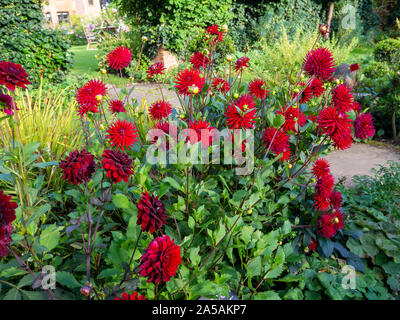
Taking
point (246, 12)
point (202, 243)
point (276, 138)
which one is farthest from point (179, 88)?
point (246, 12)

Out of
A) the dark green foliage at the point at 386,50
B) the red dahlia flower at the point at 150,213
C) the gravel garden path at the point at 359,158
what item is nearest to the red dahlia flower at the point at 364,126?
the gravel garden path at the point at 359,158

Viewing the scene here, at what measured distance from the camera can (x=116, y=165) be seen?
103 centimetres

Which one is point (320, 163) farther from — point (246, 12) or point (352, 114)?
point (246, 12)

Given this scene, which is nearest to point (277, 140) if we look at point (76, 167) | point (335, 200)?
point (335, 200)

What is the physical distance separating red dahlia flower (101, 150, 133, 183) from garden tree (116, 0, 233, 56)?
723cm

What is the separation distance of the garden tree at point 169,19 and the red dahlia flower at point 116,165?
7.23 metres

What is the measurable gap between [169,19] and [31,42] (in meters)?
3.40

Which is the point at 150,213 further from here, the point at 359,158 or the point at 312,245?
the point at 359,158

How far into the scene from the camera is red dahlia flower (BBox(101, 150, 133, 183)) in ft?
3.34

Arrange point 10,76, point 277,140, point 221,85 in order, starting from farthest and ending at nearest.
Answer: point 221,85
point 277,140
point 10,76

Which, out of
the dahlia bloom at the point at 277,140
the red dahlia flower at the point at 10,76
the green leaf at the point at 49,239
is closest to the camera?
the red dahlia flower at the point at 10,76

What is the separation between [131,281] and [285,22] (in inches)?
473

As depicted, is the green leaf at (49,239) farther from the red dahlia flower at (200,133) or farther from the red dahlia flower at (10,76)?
the red dahlia flower at (200,133)

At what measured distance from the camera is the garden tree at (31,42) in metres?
5.68
